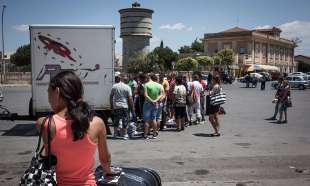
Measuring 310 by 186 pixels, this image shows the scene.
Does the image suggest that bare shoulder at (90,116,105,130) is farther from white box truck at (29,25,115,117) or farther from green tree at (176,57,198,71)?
green tree at (176,57,198,71)

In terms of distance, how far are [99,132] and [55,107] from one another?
0.33 m

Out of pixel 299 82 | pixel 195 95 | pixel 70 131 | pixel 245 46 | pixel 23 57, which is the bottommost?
pixel 195 95

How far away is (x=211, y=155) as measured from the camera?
8.83m

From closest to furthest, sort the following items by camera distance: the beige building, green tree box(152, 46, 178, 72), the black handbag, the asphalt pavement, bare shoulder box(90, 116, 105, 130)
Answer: the black handbag
bare shoulder box(90, 116, 105, 130)
the asphalt pavement
the beige building
green tree box(152, 46, 178, 72)

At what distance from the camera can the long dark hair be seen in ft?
8.37

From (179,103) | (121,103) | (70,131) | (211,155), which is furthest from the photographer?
(179,103)

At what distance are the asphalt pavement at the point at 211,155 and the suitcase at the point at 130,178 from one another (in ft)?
11.1

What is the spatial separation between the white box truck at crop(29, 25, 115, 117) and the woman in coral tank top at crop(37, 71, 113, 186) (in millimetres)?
9196

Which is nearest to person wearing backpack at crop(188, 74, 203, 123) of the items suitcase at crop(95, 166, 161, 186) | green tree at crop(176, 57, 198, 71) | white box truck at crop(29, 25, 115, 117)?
white box truck at crop(29, 25, 115, 117)

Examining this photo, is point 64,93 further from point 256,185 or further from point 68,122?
point 256,185

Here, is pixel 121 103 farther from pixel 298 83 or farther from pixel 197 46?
pixel 197 46

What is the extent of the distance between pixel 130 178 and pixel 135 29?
264ft

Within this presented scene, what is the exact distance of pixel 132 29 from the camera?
8225cm

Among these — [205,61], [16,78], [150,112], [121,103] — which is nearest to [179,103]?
[150,112]
